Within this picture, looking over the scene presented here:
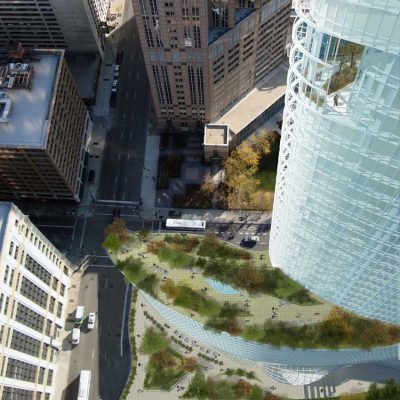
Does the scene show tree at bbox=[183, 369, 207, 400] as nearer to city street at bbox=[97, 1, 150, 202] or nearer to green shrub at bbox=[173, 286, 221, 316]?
green shrub at bbox=[173, 286, 221, 316]

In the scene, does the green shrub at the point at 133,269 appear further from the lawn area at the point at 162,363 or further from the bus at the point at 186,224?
the bus at the point at 186,224

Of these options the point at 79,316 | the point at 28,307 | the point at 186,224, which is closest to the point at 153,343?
the point at 79,316

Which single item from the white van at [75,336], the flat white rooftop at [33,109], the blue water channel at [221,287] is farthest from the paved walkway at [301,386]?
the flat white rooftop at [33,109]

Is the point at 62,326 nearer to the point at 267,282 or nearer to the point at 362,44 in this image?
the point at 267,282

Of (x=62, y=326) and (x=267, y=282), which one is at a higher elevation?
(x=267, y=282)

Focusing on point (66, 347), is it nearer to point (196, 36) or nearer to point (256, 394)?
point (256, 394)

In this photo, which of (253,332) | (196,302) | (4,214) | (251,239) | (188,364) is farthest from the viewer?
(251,239)

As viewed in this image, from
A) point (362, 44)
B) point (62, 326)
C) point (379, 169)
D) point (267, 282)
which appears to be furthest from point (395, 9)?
point (62, 326)
